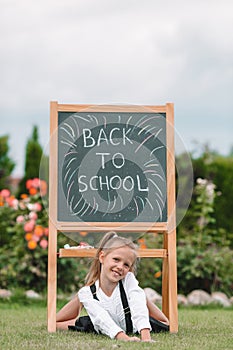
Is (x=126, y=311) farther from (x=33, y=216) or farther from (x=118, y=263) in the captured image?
(x=33, y=216)

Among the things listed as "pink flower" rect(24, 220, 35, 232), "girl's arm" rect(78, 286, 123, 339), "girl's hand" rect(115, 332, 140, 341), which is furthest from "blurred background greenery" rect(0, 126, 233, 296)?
"girl's hand" rect(115, 332, 140, 341)

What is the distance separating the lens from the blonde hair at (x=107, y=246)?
12.9 feet

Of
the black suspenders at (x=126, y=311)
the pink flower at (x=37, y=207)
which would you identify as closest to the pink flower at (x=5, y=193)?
the pink flower at (x=37, y=207)

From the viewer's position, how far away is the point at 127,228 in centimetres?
410

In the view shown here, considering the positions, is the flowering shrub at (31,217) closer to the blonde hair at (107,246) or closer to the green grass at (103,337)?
the green grass at (103,337)

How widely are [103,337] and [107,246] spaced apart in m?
0.55

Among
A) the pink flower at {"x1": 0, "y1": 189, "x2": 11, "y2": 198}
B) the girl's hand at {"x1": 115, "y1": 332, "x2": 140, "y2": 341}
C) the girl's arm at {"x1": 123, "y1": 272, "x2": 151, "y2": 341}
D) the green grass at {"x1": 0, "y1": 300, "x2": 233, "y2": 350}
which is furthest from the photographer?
the pink flower at {"x1": 0, "y1": 189, "x2": 11, "y2": 198}

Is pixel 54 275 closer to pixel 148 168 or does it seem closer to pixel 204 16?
pixel 148 168

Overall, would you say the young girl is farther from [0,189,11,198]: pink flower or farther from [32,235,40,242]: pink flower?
[0,189,11,198]: pink flower

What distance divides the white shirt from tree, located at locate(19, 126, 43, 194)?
5.93 meters

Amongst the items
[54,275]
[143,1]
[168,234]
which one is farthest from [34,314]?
[143,1]

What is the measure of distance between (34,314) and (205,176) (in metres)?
4.48

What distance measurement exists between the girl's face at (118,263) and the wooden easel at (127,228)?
130 mm

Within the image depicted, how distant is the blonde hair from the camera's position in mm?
3943
